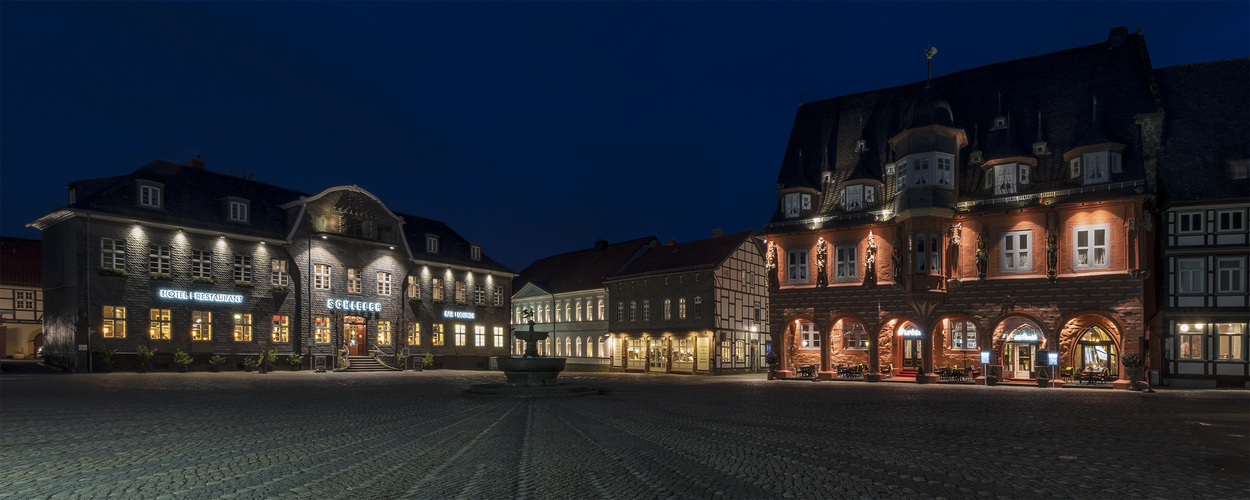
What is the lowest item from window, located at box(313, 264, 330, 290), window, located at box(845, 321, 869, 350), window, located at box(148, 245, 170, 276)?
window, located at box(845, 321, 869, 350)

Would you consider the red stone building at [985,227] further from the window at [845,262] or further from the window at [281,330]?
the window at [281,330]

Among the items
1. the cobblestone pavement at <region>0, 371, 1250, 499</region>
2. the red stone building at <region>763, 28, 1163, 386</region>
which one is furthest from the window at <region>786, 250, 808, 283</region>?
the cobblestone pavement at <region>0, 371, 1250, 499</region>

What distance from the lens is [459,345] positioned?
5219 centimetres

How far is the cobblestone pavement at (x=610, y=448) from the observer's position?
916 cm

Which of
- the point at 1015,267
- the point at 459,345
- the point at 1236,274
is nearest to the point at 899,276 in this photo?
the point at 1015,267

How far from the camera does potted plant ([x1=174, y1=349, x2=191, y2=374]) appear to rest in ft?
121

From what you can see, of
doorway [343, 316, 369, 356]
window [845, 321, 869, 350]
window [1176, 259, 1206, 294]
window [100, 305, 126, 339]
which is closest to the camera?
window [1176, 259, 1206, 294]

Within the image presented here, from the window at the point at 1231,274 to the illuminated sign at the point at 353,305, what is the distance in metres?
43.4

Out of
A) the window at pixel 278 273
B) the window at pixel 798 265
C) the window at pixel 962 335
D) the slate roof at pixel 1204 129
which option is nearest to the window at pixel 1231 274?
the slate roof at pixel 1204 129

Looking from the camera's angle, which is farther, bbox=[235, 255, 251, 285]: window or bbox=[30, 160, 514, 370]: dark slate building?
bbox=[235, 255, 251, 285]: window

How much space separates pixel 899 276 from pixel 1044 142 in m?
8.86

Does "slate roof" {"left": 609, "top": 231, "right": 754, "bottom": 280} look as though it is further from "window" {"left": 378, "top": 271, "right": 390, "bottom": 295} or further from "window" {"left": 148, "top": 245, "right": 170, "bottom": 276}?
"window" {"left": 148, "top": 245, "right": 170, "bottom": 276}

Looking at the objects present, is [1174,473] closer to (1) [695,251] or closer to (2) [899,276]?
(2) [899,276]

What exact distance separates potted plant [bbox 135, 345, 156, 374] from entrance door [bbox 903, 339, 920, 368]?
36671 mm
